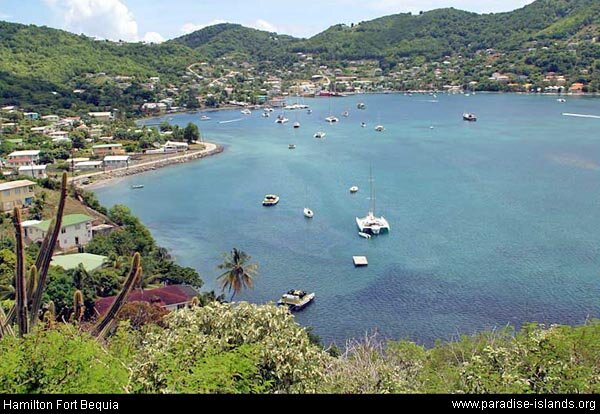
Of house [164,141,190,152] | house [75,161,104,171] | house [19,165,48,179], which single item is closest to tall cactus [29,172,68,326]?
house [19,165,48,179]

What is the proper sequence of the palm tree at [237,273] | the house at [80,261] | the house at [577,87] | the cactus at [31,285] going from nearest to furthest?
the cactus at [31,285], the palm tree at [237,273], the house at [80,261], the house at [577,87]

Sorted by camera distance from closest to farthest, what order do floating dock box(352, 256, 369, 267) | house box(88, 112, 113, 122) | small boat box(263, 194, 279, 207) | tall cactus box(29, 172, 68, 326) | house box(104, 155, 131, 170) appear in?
tall cactus box(29, 172, 68, 326), floating dock box(352, 256, 369, 267), small boat box(263, 194, 279, 207), house box(104, 155, 131, 170), house box(88, 112, 113, 122)

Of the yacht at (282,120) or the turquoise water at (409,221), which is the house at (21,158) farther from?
the yacht at (282,120)

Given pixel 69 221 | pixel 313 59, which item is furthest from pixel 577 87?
pixel 69 221

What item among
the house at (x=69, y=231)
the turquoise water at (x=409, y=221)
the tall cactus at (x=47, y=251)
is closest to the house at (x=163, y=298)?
the turquoise water at (x=409, y=221)

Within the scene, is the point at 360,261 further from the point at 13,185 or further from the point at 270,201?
the point at 13,185

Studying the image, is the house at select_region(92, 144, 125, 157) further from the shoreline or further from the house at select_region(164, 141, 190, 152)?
the house at select_region(164, 141, 190, 152)
